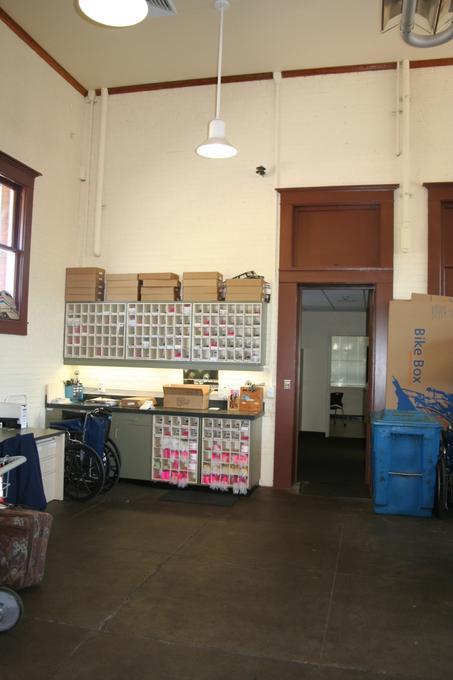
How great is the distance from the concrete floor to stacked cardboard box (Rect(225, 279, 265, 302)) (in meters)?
2.39

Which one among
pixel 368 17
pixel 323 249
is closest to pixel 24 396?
pixel 323 249

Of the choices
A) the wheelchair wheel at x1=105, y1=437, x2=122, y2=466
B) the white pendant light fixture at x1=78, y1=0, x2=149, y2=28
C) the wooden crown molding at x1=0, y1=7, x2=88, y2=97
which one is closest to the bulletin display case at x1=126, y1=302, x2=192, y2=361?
the wheelchair wheel at x1=105, y1=437, x2=122, y2=466

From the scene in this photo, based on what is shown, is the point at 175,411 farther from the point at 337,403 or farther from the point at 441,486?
the point at 337,403

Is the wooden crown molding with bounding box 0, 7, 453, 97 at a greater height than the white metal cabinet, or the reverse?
the wooden crown molding with bounding box 0, 7, 453, 97

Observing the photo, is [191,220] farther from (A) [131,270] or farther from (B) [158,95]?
(B) [158,95]

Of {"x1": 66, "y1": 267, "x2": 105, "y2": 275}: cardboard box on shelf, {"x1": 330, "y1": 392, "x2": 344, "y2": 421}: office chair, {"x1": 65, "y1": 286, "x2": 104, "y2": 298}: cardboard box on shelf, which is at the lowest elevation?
{"x1": 330, "y1": 392, "x2": 344, "y2": 421}: office chair

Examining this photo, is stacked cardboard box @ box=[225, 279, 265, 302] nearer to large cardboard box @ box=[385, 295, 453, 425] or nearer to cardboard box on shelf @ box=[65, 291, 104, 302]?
large cardboard box @ box=[385, 295, 453, 425]

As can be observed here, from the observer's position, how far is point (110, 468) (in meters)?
6.31

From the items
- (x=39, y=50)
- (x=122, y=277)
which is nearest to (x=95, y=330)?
(x=122, y=277)

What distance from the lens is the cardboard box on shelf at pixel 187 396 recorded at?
21.2 ft

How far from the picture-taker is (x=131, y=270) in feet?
24.0

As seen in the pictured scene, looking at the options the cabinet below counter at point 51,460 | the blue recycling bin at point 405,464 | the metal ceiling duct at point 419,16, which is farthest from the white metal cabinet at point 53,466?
the metal ceiling duct at point 419,16

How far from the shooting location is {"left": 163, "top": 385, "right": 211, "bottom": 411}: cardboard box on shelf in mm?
6477

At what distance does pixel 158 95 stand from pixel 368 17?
2822 mm
